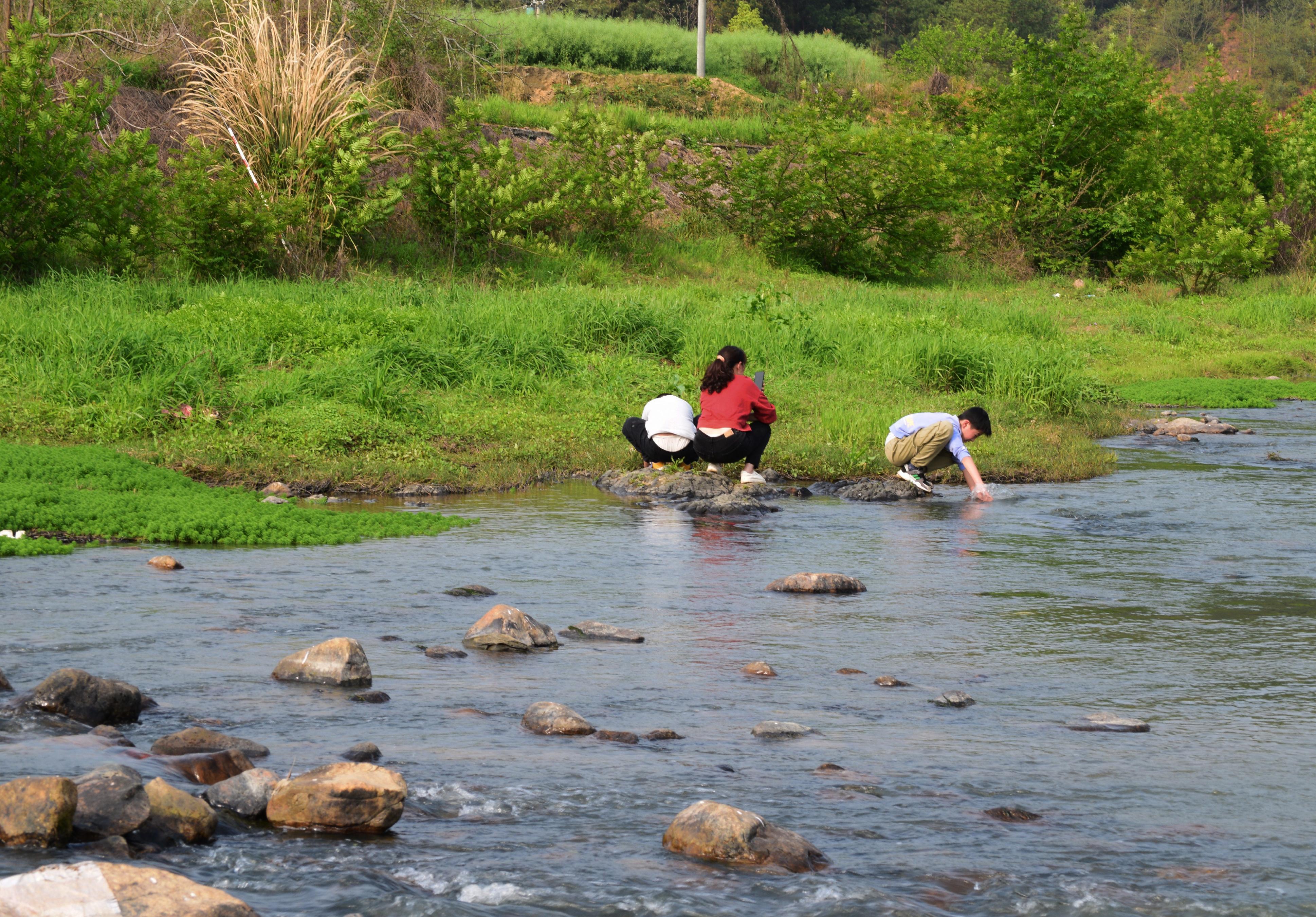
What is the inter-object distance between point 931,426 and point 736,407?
1591 millimetres

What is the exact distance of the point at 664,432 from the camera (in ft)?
36.4

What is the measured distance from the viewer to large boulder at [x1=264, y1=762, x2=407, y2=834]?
4.00 m

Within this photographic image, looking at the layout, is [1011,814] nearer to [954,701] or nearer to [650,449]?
[954,701]

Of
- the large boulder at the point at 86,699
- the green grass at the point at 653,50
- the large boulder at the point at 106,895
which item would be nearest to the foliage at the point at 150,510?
the large boulder at the point at 86,699

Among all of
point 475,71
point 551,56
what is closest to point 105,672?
point 475,71

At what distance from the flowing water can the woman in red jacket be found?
1468 mm

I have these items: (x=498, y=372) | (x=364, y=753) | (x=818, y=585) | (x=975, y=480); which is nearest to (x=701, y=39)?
(x=498, y=372)

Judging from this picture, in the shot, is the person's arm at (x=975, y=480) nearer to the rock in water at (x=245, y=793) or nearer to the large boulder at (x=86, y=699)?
the large boulder at (x=86, y=699)

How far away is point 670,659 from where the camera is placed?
A: 6.07 m

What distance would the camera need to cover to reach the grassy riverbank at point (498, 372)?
36.5 feet

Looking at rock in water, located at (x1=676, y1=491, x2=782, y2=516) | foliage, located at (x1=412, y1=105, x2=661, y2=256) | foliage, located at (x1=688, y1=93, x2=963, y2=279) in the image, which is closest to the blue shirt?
rock in water, located at (x1=676, y1=491, x2=782, y2=516)

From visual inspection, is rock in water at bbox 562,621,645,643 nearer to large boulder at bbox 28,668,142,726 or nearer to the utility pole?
large boulder at bbox 28,668,142,726

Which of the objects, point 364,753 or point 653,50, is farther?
point 653,50

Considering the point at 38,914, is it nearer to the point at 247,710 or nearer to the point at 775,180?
the point at 247,710
